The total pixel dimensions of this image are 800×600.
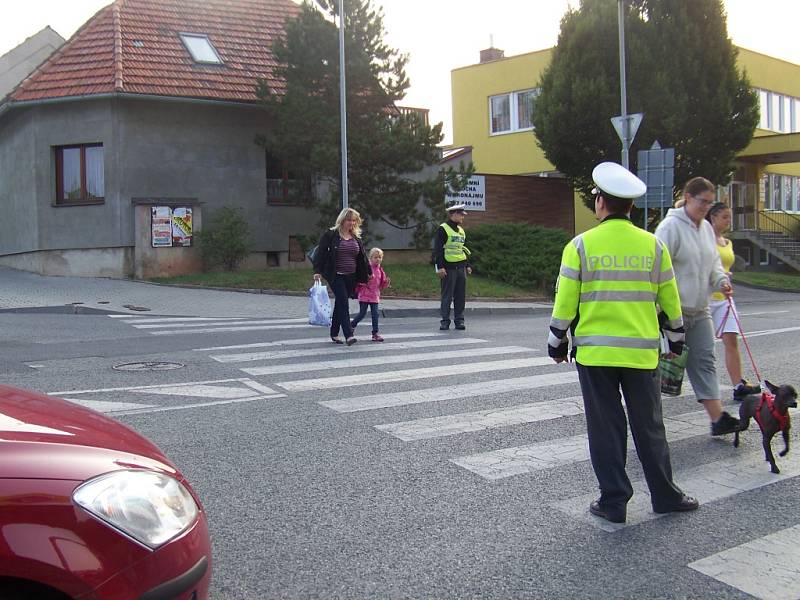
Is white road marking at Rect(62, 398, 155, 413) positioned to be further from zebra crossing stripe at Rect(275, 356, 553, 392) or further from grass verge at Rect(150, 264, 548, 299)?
grass verge at Rect(150, 264, 548, 299)

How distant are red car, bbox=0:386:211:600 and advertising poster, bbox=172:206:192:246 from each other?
60.3 feet

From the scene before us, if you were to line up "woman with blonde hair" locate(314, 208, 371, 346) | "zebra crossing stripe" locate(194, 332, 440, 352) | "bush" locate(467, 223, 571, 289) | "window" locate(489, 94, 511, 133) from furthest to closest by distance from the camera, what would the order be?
1. "window" locate(489, 94, 511, 133)
2. "bush" locate(467, 223, 571, 289)
3. "woman with blonde hair" locate(314, 208, 371, 346)
4. "zebra crossing stripe" locate(194, 332, 440, 352)

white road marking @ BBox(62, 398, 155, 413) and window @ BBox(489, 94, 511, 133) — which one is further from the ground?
window @ BBox(489, 94, 511, 133)

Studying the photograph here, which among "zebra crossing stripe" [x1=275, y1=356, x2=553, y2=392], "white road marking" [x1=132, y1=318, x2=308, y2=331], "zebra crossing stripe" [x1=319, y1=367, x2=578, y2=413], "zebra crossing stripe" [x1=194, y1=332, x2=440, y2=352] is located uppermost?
"white road marking" [x1=132, y1=318, x2=308, y2=331]

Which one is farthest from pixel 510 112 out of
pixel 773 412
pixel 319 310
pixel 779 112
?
pixel 773 412

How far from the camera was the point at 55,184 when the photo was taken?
69.7ft

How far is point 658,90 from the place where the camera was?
23.4 metres

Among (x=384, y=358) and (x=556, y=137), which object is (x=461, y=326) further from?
(x=556, y=137)

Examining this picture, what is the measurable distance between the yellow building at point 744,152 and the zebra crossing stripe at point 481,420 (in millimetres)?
24973

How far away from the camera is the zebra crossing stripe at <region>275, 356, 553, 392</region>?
794 cm

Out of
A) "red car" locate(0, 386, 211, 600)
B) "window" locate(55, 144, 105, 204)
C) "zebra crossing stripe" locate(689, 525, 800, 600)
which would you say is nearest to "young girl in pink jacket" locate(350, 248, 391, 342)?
"zebra crossing stripe" locate(689, 525, 800, 600)

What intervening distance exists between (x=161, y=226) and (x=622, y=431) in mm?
17752

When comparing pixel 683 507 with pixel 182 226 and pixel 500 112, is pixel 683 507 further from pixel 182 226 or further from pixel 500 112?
pixel 500 112

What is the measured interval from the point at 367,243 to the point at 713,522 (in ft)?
58.8
